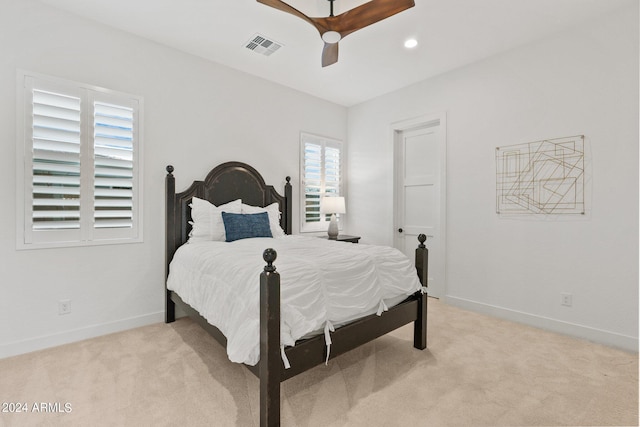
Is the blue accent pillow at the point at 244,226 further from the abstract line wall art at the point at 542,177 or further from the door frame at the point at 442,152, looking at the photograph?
the abstract line wall art at the point at 542,177

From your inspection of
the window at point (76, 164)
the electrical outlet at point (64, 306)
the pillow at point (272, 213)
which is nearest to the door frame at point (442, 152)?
the pillow at point (272, 213)

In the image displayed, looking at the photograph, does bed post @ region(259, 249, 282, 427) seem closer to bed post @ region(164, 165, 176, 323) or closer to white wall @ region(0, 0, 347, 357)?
bed post @ region(164, 165, 176, 323)

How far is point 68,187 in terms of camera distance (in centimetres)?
266

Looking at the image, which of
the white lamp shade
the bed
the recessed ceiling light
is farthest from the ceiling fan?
the white lamp shade

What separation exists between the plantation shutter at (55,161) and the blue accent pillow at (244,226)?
129cm

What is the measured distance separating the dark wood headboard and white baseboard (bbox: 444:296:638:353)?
8.13ft

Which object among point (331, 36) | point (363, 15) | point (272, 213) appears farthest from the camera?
point (272, 213)

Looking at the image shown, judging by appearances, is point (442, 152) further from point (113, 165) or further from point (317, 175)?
point (113, 165)

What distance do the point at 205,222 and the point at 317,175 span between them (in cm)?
201

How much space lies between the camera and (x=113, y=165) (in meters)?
2.89

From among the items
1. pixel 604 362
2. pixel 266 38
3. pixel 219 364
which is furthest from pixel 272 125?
pixel 604 362

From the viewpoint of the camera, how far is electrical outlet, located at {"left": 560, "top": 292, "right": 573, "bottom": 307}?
2.90 m

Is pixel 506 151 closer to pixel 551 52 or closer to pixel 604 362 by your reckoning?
pixel 551 52

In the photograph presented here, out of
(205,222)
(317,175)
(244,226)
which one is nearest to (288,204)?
(317,175)
